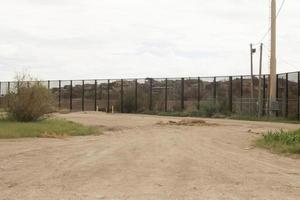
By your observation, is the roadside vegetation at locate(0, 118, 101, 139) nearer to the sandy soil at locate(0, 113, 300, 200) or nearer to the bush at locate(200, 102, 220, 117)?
the sandy soil at locate(0, 113, 300, 200)

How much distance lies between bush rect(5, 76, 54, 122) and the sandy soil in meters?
9.88

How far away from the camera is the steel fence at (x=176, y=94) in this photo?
2000 inches

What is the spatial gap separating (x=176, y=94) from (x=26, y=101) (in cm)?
3766

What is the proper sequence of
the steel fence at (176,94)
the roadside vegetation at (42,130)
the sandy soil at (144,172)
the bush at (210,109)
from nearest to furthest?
the sandy soil at (144,172) → the roadside vegetation at (42,130) → the steel fence at (176,94) → the bush at (210,109)

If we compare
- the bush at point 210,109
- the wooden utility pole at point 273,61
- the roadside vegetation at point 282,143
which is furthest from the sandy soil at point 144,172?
the bush at point 210,109

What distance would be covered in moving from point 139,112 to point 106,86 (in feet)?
33.5

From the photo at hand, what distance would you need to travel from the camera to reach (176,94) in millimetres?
66812

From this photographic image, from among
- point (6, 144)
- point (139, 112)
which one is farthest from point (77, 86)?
point (6, 144)

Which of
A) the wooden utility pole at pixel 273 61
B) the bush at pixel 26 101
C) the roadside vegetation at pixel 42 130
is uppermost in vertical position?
the wooden utility pole at pixel 273 61

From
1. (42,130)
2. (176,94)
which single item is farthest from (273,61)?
(42,130)

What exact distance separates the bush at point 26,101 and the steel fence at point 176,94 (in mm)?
18965

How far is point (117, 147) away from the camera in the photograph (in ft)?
64.6

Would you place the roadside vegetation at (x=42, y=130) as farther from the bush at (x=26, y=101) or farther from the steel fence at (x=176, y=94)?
the steel fence at (x=176, y=94)

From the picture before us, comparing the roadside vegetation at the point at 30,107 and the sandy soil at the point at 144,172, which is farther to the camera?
the roadside vegetation at the point at 30,107
